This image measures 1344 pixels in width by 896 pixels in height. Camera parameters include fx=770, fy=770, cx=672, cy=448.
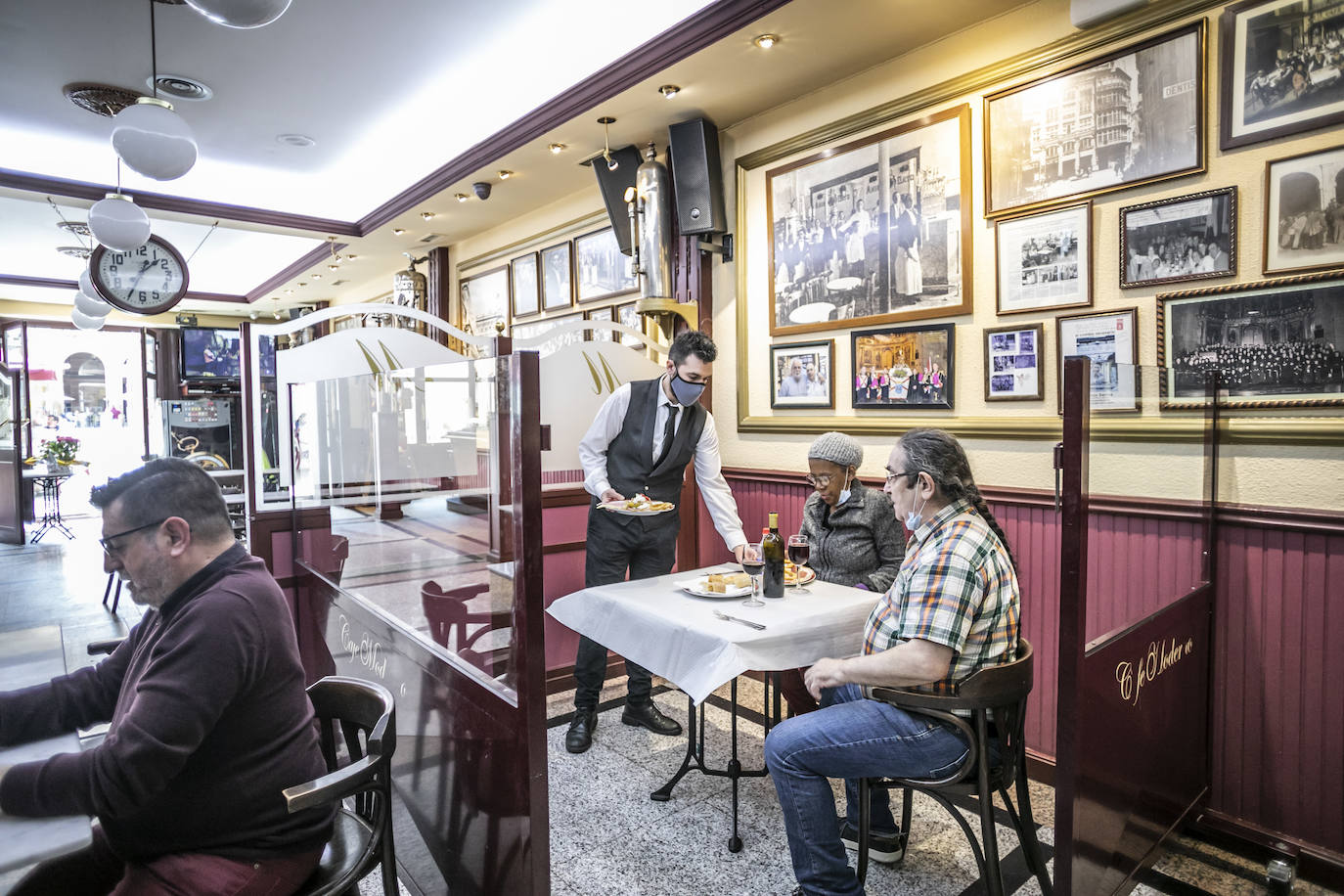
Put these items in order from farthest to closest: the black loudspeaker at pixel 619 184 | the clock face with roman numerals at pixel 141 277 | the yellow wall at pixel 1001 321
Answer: the clock face with roman numerals at pixel 141 277
the black loudspeaker at pixel 619 184
the yellow wall at pixel 1001 321

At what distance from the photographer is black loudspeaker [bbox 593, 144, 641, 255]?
503 centimetres

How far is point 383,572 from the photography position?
2906 mm

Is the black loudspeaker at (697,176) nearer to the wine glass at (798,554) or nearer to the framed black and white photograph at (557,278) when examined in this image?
the framed black and white photograph at (557,278)

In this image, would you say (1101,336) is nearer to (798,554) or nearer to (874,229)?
(874,229)

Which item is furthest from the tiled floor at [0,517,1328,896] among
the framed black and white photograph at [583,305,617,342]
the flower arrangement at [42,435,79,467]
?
the flower arrangement at [42,435,79,467]

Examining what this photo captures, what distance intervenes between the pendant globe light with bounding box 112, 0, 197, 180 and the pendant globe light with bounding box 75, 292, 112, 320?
6.07 metres

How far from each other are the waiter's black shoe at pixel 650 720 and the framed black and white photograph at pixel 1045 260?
242 centimetres

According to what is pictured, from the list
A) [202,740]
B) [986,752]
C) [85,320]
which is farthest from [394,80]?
[85,320]

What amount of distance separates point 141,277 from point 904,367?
21.0ft

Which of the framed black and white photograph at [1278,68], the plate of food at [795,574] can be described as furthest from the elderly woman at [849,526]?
the framed black and white photograph at [1278,68]

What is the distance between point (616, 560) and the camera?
3.65m

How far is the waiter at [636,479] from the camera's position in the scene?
3602 mm

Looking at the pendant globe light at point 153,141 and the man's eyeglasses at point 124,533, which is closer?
the man's eyeglasses at point 124,533

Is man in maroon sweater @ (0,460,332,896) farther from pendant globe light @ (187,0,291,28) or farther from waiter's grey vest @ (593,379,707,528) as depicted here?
waiter's grey vest @ (593,379,707,528)
